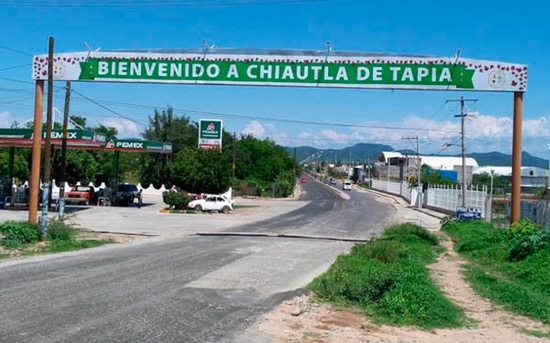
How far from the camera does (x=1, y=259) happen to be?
17.2 metres

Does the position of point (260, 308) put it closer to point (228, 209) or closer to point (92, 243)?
point (92, 243)

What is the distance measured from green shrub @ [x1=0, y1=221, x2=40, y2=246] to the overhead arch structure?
4.89 feet

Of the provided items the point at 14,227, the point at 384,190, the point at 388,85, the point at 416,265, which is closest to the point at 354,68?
the point at 388,85

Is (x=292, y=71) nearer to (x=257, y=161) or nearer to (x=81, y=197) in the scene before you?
(x=81, y=197)

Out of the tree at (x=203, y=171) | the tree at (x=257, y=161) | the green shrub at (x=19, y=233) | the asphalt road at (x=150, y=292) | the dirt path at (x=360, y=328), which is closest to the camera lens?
the asphalt road at (x=150, y=292)

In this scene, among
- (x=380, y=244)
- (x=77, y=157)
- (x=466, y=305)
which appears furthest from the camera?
(x=77, y=157)

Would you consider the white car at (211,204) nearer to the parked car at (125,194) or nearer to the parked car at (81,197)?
the parked car at (125,194)

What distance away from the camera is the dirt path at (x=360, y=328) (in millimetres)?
9000

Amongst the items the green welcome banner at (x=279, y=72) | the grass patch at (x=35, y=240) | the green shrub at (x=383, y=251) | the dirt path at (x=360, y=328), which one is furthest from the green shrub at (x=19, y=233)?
the dirt path at (x=360, y=328)

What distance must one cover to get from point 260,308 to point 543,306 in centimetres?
479

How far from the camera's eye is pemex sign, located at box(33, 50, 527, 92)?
22781mm

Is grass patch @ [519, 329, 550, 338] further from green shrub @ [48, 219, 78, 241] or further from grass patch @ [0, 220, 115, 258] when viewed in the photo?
green shrub @ [48, 219, 78, 241]

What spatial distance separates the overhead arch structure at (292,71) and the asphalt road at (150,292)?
233 inches

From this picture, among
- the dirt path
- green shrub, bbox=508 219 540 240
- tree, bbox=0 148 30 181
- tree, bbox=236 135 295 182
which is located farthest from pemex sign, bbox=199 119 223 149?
the dirt path
